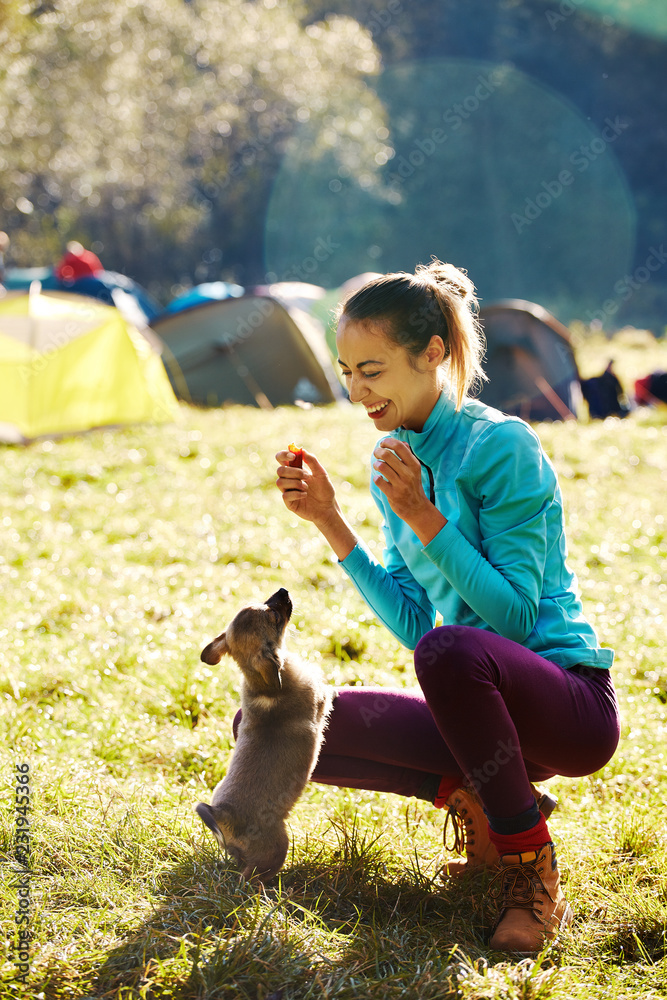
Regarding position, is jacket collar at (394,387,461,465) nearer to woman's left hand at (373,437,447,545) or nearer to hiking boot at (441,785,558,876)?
woman's left hand at (373,437,447,545)

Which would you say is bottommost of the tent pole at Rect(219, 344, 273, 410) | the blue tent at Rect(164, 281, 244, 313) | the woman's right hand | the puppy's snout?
the tent pole at Rect(219, 344, 273, 410)

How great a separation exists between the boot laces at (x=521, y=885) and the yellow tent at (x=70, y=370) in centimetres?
680

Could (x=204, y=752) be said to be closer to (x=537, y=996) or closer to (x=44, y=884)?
(x=44, y=884)

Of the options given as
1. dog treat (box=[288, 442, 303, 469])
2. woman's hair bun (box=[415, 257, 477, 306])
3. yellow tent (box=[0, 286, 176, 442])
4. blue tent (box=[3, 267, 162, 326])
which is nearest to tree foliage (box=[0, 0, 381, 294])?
blue tent (box=[3, 267, 162, 326])

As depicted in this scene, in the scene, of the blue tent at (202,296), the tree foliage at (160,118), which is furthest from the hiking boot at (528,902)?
the tree foliage at (160,118)

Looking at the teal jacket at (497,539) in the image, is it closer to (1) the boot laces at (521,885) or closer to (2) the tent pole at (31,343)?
(1) the boot laces at (521,885)

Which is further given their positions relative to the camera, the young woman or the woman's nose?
the woman's nose

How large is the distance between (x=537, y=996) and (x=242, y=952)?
0.64m

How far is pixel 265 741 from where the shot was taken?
2119mm

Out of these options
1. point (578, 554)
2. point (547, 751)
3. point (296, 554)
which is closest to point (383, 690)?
point (547, 751)

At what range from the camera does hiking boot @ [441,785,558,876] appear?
7.20ft

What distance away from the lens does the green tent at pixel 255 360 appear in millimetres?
10453

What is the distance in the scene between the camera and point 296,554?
5035 millimetres

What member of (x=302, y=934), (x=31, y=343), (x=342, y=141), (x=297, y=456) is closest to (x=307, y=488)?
(x=297, y=456)
